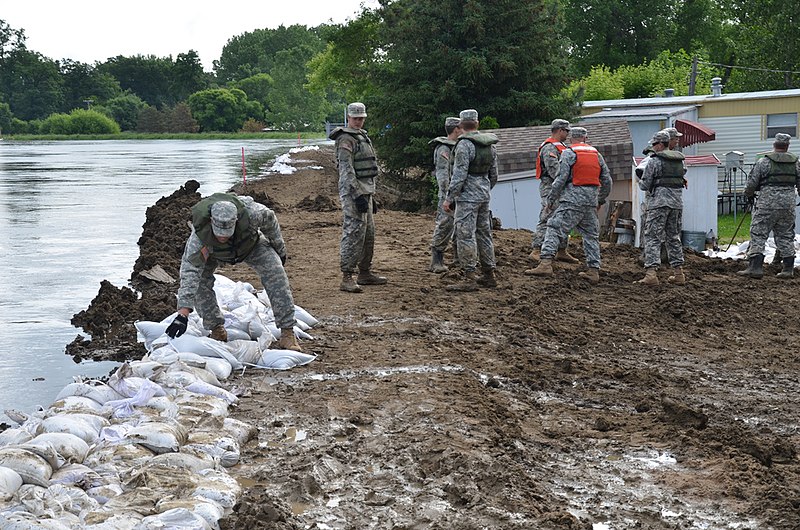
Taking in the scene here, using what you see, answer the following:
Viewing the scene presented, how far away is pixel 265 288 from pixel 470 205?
3.42m

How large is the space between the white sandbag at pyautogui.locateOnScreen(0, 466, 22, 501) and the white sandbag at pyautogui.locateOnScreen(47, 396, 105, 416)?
47.5 inches

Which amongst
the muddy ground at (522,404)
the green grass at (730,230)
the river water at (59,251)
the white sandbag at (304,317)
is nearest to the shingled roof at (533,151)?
the green grass at (730,230)

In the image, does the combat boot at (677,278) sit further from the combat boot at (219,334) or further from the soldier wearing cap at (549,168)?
the combat boot at (219,334)

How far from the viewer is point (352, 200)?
10453 mm

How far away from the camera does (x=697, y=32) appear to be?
62406mm

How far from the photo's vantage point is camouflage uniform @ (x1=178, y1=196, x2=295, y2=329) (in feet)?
25.1

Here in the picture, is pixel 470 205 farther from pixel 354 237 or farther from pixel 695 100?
pixel 695 100

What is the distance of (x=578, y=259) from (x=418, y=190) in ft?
29.6

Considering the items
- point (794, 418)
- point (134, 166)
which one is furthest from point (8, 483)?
point (134, 166)

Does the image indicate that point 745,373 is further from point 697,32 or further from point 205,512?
point 697,32

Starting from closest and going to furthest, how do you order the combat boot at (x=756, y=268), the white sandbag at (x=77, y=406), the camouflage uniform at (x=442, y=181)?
the white sandbag at (x=77, y=406) < the camouflage uniform at (x=442, y=181) < the combat boot at (x=756, y=268)

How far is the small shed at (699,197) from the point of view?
1543cm

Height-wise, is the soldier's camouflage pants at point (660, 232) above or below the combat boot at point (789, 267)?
above

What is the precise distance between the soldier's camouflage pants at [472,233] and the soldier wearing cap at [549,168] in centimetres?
172
